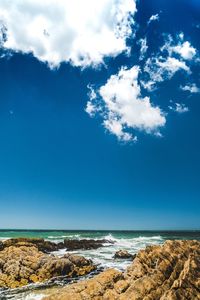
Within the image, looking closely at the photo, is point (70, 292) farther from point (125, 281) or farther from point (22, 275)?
point (22, 275)

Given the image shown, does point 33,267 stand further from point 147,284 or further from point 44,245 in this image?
point 44,245

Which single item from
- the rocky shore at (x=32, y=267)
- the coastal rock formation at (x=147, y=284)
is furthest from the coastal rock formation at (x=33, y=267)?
the coastal rock formation at (x=147, y=284)

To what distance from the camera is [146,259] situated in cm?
1906

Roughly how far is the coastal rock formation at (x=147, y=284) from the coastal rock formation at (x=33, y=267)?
25.9 ft

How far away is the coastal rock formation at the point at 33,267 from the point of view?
22.4 metres

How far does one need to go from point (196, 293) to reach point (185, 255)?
251 inches

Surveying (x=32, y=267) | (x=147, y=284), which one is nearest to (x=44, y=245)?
(x=32, y=267)

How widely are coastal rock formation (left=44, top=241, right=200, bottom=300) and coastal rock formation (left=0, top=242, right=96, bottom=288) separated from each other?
7.91m

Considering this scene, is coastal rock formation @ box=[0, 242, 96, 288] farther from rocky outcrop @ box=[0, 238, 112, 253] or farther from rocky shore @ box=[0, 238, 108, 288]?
rocky outcrop @ box=[0, 238, 112, 253]

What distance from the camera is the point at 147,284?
14.1 m

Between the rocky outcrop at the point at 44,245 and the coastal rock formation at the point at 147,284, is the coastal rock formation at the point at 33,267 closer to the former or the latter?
the coastal rock formation at the point at 147,284

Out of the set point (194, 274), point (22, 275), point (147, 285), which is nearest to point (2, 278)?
point (22, 275)

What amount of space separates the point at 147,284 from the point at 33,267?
12640mm

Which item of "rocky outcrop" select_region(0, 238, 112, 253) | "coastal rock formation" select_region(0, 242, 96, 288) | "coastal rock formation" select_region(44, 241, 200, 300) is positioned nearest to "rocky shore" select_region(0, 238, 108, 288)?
"coastal rock formation" select_region(0, 242, 96, 288)
